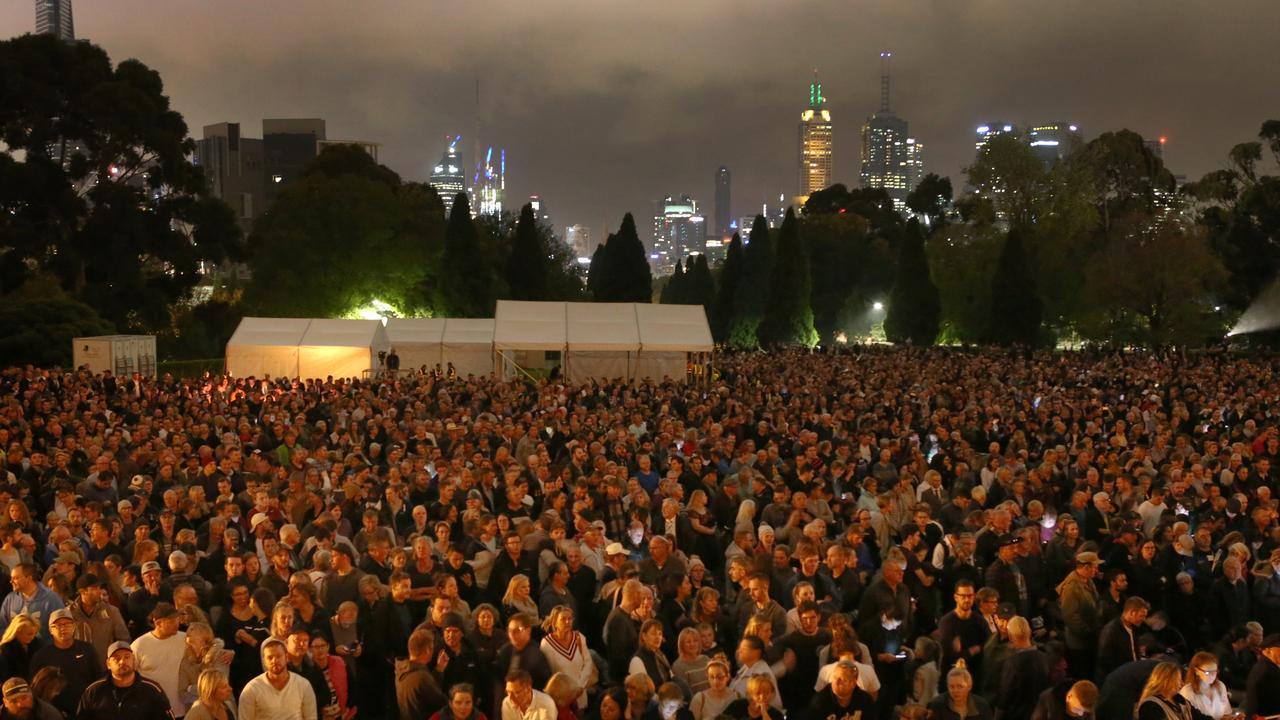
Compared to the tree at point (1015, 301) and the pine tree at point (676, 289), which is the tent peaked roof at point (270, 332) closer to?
the tree at point (1015, 301)

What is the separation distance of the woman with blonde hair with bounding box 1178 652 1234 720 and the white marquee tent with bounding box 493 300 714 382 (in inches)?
827

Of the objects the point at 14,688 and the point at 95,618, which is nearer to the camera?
the point at 14,688

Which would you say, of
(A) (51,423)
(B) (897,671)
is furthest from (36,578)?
(A) (51,423)

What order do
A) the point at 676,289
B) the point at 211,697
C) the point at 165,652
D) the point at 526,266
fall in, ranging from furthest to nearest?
1. the point at 676,289
2. the point at 526,266
3. the point at 165,652
4. the point at 211,697

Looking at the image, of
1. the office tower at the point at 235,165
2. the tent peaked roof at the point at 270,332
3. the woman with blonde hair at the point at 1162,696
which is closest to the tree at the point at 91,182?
A: the tent peaked roof at the point at 270,332

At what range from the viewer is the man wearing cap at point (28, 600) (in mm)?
6070

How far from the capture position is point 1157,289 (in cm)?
3875

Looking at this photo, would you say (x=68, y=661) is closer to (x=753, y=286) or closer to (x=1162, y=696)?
(x=1162, y=696)

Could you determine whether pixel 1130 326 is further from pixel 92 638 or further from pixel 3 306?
pixel 92 638

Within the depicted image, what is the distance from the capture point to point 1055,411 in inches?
629

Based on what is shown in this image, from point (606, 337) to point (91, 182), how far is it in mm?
19881

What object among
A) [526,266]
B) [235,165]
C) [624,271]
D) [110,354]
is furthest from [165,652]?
[235,165]

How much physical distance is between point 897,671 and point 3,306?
2712 cm

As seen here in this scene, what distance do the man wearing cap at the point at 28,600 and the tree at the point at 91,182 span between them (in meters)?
30.2
